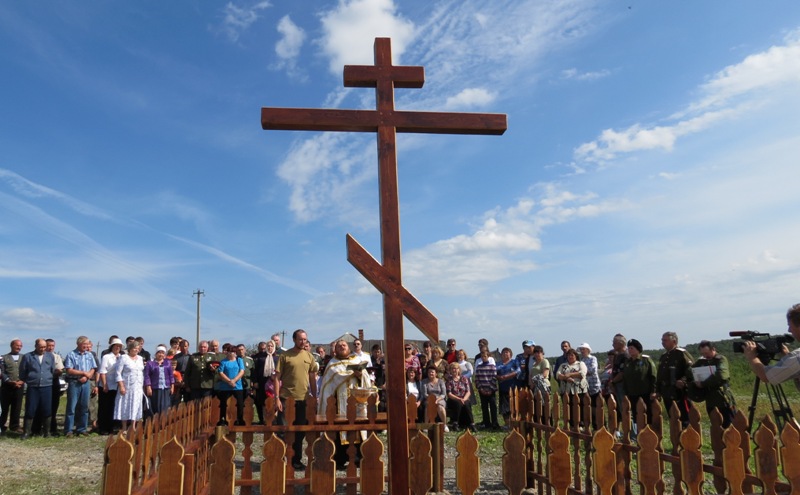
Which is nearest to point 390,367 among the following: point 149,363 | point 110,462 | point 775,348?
point 110,462

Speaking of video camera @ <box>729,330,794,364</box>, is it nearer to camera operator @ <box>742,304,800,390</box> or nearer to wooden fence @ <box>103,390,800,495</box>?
camera operator @ <box>742,304,800,390</box>

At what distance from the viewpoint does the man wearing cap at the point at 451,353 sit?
13845mm

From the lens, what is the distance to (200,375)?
462 inches

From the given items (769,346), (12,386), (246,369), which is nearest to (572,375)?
(769,346)

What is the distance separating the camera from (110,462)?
2.99m

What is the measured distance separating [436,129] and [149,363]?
9.95m

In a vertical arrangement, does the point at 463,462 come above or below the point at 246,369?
below

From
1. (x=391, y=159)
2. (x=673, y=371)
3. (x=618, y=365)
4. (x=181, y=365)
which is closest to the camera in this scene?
(x=391, y=159)

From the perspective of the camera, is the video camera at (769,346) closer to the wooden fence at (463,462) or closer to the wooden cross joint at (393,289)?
the wooden fence at (463,462)

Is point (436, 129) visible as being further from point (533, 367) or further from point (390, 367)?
point (533, 367)

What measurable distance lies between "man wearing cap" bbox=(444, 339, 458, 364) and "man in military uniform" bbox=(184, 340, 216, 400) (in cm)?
510

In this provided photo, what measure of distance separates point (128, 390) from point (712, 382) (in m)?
9.90

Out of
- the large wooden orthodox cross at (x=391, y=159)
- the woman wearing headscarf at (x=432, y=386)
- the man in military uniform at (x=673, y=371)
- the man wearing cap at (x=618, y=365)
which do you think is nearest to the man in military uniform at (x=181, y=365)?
the woman wearing headscarf at (x=432, y=386)

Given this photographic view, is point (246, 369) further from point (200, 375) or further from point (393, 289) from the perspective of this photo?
point (393, 289)
